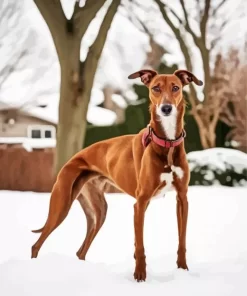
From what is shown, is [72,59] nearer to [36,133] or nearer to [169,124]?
[36,133]

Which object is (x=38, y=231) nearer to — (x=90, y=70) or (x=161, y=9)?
(x=90, y=70)

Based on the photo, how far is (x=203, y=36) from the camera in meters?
2.19

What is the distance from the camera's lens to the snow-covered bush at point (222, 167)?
205 cm

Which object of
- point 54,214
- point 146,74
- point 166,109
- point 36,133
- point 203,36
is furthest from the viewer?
point 203,36

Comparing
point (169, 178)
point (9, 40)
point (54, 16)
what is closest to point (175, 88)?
point (169, 178)

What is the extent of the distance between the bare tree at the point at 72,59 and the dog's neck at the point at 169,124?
577 mm

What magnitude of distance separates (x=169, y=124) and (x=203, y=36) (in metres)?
0.79

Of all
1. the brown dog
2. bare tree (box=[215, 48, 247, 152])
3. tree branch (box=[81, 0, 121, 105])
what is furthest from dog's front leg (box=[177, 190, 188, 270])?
tree branch (box=[81, 0, 121, 105])

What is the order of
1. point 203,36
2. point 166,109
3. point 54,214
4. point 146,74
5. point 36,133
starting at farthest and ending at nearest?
point 203,36, point 36,133, point 54,214, point 146,74, point 166,109

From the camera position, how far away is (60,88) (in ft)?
6.89

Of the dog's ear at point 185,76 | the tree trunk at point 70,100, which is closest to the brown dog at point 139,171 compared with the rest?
the dog's ear at point 185,76

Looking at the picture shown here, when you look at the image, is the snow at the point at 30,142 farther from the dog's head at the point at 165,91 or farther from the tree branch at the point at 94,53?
the dog's head at the point at 165,91

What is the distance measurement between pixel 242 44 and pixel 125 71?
0.53 metres

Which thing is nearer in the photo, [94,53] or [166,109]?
[166,109]
